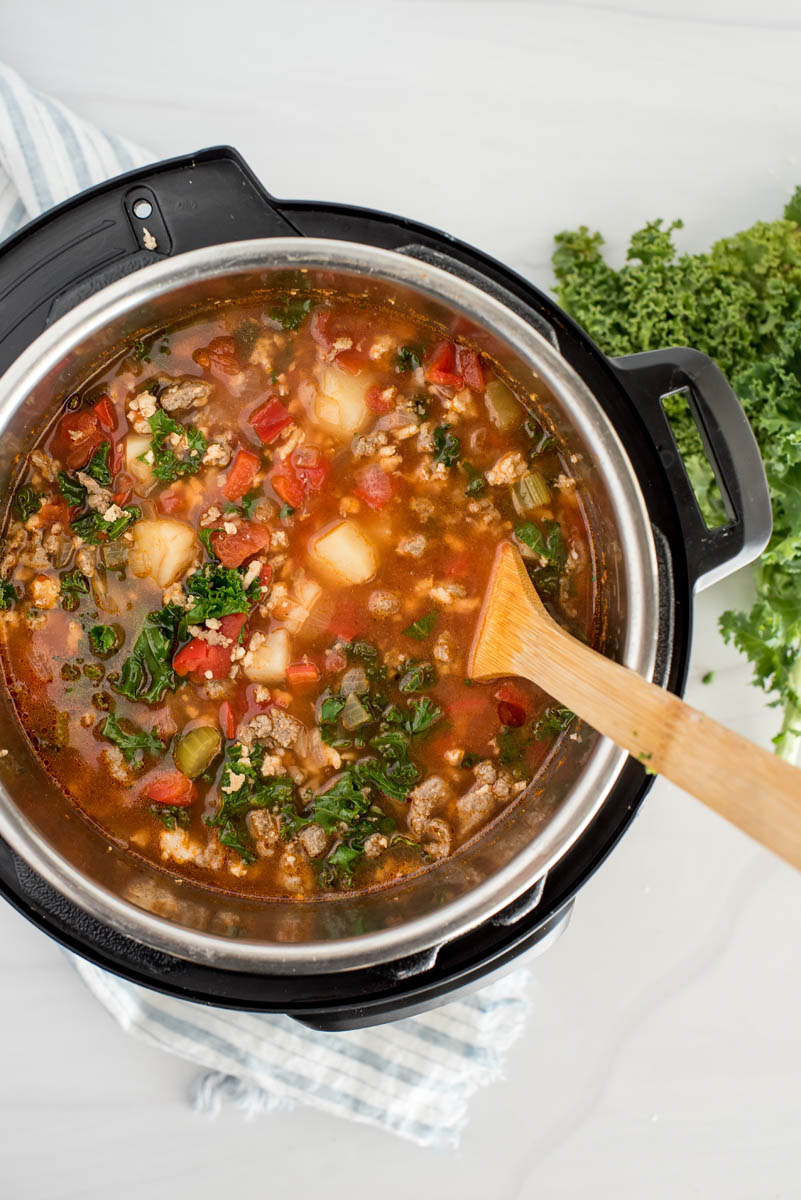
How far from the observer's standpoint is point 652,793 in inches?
128

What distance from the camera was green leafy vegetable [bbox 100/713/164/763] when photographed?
262cm

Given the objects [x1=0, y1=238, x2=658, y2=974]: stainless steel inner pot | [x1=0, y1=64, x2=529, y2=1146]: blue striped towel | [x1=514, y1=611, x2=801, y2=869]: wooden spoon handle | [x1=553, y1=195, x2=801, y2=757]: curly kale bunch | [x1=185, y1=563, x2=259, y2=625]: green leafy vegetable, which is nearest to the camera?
[x1=514, y1=611, x2=801, y2=869]: wooden spoon handle

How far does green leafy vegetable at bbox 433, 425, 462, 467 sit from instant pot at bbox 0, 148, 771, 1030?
9.1 inches

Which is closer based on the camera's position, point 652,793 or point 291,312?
point 291,312

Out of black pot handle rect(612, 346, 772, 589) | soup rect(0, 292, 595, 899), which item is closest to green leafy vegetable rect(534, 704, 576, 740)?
soup rect(0, 292, 595, 899)

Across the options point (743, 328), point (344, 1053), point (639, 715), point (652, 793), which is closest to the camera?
point (639, 715)

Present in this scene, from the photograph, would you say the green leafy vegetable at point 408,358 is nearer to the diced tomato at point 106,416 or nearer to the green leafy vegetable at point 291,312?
the green leafy vegetable at point 291,312

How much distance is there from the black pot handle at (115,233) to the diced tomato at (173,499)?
513mm

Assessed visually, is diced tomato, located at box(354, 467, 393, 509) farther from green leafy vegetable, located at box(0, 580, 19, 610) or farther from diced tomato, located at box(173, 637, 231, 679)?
green leafy vegetable, located at box(0, 580, 19, 610)

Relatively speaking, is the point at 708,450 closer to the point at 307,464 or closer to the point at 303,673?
the point at 307,464

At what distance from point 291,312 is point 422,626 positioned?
919 millimetres

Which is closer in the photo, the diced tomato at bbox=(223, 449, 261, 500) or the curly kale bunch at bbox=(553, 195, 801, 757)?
the diced tomato at bbox=(223, 449, 261, 500)

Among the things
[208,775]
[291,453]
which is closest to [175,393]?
[291,453]

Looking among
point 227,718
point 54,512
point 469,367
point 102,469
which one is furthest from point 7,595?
point 469,367
